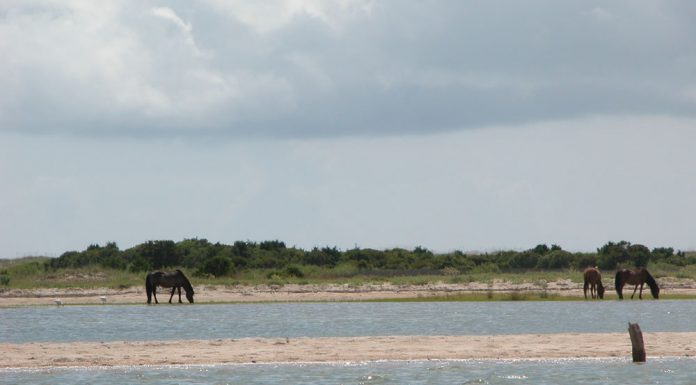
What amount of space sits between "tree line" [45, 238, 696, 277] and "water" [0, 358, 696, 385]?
41135mm

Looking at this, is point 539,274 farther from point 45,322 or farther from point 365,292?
point 45,322

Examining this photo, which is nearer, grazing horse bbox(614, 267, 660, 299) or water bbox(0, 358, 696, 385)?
water bbox(0, 358, 696, 385)

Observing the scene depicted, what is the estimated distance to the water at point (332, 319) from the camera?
34.1 metres

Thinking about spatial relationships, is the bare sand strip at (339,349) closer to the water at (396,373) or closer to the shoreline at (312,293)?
the water at (396,373)

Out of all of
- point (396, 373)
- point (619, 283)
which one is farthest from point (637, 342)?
point (619, 283)

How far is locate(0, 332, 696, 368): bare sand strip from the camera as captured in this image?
2734 cm

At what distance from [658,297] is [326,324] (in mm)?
16549

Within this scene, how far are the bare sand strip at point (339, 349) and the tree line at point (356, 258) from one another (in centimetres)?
3737

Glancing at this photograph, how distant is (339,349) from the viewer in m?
28.7

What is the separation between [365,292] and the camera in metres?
53.9

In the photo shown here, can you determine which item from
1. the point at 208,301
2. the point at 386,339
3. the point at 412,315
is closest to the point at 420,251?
the point at 208,301

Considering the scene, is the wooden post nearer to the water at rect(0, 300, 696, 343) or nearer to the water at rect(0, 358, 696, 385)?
the water at rect(0, 358, 696, 385)

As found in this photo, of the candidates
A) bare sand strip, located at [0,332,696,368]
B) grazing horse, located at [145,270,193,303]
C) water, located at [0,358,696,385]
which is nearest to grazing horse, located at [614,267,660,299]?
grazing horse, located at [145,270,193,303]

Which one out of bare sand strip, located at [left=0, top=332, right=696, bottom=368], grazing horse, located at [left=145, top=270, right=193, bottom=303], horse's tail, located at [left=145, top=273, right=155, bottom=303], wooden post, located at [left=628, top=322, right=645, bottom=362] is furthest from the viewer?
grazing horse, located at [left=145, top=270, right=193, bottom=303]
